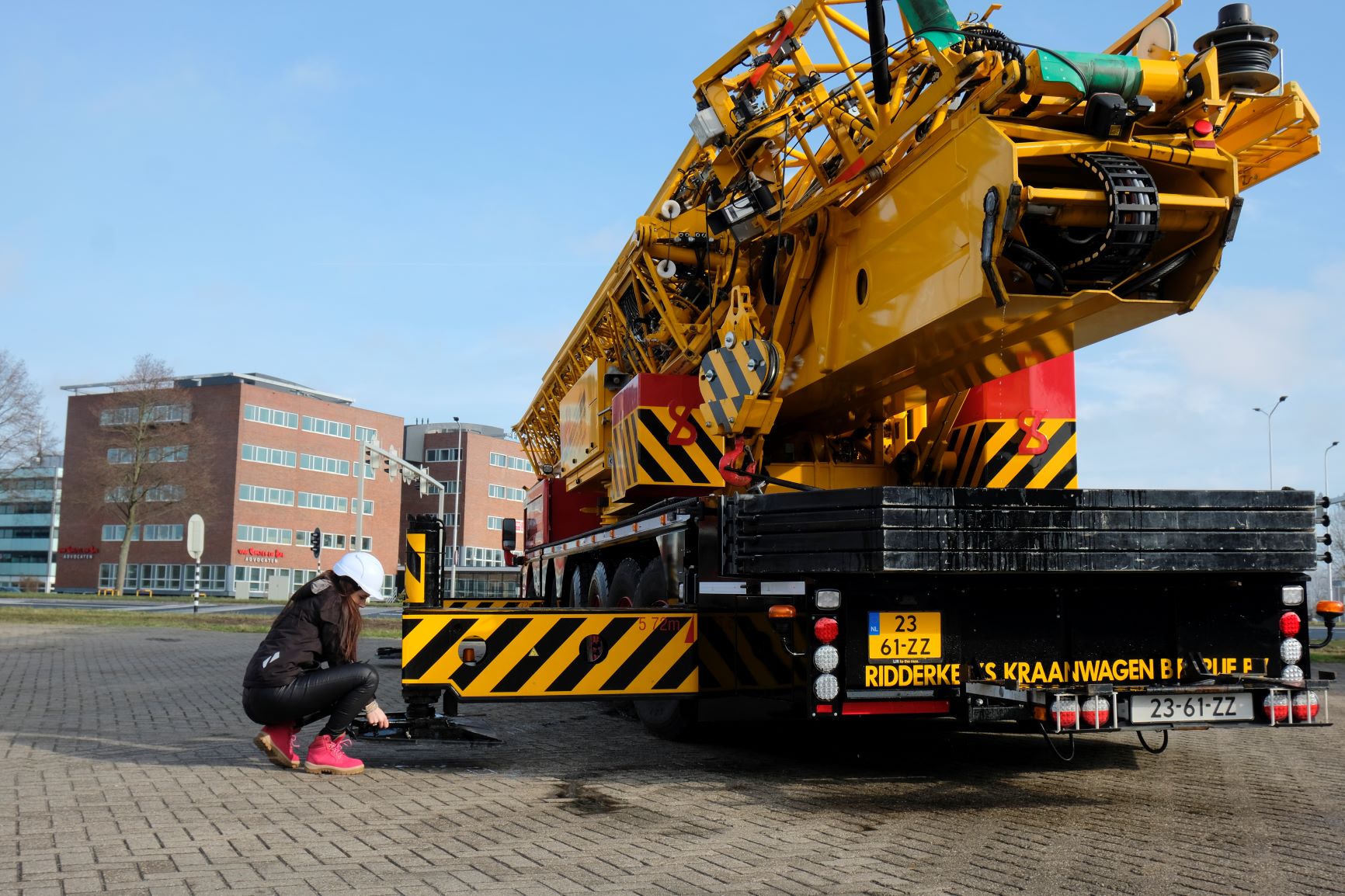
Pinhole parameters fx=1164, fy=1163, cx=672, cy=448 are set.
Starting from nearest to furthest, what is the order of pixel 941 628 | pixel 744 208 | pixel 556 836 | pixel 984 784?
1. pixel 556 836
2. pixel 941 628
3. pixel 984 784
4. pixel 744 208

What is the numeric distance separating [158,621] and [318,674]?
2355 cm

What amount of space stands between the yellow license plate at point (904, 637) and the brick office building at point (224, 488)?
6352cm

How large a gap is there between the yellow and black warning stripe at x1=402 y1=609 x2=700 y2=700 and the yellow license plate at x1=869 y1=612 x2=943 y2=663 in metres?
1.68

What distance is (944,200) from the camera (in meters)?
5.82

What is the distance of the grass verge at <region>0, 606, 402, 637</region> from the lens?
25.0 m

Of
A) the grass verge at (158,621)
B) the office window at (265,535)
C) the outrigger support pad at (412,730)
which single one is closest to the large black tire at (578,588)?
the outrigger support pad at (412,730)

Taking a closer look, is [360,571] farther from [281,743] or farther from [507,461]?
[507,461]

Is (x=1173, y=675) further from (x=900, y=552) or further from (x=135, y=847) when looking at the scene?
(x=135, y=847)

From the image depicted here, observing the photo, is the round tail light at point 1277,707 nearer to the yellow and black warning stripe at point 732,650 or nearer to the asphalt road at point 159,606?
the yellow and black warning stripe at point 732,650

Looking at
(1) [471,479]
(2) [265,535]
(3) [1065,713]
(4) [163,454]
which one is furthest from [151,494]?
(3) [1065,713]

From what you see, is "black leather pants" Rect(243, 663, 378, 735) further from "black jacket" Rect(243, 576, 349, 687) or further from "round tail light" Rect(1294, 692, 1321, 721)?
"round tail light" Rect(1294, 692, 1321, 721)

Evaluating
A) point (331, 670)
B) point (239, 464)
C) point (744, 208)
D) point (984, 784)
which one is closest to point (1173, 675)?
point (984, 784)

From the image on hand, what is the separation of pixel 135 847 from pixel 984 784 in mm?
4454

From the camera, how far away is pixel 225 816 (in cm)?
552
